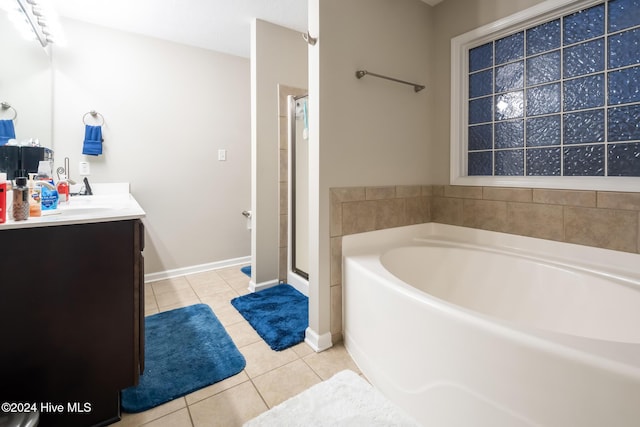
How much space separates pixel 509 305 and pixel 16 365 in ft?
7.44

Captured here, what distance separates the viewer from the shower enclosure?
2.71m

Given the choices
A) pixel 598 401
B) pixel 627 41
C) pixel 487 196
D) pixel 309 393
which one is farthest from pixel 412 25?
pixel 309 393

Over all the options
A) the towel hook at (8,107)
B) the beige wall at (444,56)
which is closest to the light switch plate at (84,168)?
the towel hook at (8,107)

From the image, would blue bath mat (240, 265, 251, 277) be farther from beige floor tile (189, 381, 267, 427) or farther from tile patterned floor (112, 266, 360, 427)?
beige floor tile (189, 381, 267, 427)

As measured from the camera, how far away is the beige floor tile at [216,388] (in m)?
1.42

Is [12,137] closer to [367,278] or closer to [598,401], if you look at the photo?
[367,278]

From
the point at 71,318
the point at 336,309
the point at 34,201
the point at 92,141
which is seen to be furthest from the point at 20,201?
the point at 92,141

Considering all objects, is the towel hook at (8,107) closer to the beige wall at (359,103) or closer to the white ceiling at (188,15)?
the white ceiling at (188,15)

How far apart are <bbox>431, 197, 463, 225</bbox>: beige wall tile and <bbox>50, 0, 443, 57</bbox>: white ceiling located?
147 cm

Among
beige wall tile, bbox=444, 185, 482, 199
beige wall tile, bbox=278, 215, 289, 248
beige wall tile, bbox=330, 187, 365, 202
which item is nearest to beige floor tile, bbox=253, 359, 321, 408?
beige wall tile, bbox=330, 187, 365, 202

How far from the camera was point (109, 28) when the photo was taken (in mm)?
2650

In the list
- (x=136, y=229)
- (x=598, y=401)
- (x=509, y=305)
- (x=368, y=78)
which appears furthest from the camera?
(x=368, y=78)

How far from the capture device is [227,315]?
224cm

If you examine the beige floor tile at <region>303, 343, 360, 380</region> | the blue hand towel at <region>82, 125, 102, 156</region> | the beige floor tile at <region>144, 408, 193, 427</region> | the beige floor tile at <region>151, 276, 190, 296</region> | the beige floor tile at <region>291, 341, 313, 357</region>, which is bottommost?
the beige floor tile at <region>144, 408, 193, 427</region>
